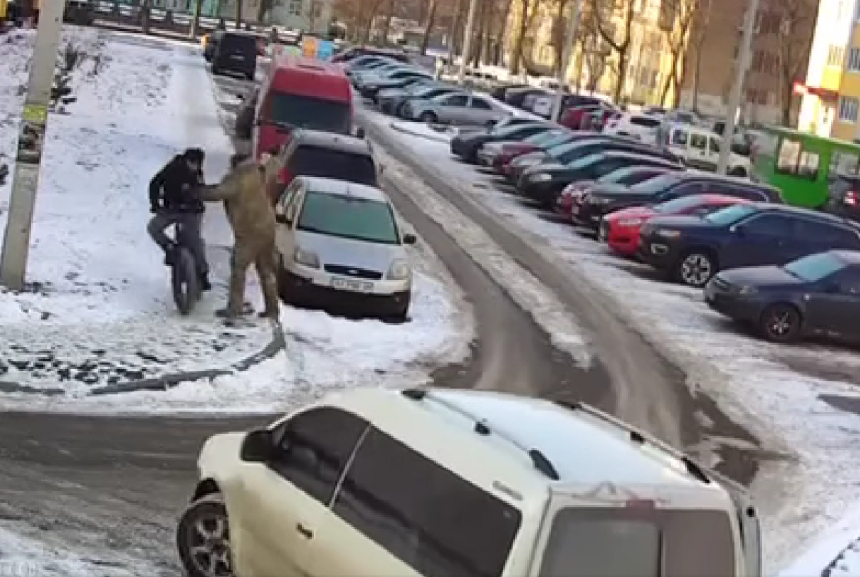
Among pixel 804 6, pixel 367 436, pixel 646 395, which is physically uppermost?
pixel 804 6

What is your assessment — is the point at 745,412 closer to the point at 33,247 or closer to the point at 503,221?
the point at 33,247

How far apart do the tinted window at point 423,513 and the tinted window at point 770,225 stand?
21239 millimetres

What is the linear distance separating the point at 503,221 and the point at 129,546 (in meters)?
23.4

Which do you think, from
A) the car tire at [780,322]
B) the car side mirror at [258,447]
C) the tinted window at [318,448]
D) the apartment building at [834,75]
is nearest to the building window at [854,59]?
the apartment building at [834,75]

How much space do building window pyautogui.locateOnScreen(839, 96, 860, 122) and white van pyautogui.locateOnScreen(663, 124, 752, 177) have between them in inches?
1330

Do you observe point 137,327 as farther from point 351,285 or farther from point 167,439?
point 351,285

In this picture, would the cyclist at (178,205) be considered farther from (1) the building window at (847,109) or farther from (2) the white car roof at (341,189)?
(1) the building window at (847,109)

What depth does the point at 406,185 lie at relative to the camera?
1455 inches

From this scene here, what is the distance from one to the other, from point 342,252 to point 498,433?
12628 millimetres

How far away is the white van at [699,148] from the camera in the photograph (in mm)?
56784

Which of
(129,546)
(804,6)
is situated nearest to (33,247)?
(129,546)

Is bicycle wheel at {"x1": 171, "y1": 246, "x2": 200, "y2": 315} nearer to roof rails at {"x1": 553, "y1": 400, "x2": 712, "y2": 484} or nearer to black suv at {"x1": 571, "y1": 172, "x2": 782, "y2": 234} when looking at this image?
roof rails at {"x1": 553, "y1": 400, "x2": 712, "y2": 484}

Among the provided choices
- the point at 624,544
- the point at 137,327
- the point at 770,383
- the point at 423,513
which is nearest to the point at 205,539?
the point at 423,513

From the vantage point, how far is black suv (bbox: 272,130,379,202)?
24.9 m
